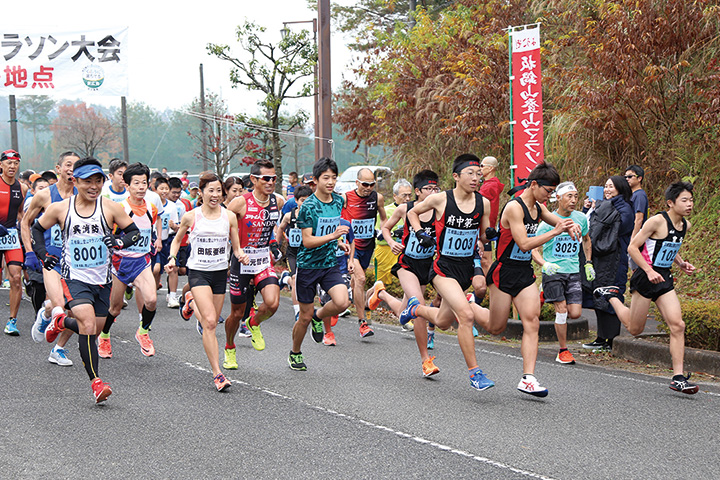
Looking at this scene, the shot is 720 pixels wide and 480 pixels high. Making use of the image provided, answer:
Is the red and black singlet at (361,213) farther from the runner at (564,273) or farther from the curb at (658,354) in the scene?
the curb at (658,354)

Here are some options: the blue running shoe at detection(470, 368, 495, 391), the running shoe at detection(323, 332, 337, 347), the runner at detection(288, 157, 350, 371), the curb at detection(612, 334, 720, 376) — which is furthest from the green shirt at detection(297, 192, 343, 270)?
the curb at detection(612, 334, 720, 376)

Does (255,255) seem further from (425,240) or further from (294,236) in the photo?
(294,236)

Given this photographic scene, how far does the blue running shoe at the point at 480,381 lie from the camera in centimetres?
648

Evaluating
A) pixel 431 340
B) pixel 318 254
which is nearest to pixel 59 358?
pixel 318 254

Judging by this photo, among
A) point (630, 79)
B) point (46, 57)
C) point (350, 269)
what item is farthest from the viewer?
point (46, 57)

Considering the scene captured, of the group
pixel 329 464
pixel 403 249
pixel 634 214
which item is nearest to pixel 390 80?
pixel 634 214

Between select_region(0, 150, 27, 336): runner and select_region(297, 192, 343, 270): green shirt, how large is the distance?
4.40 m

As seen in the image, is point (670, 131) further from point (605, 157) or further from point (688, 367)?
point (688, 367)

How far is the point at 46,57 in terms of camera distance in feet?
63.0

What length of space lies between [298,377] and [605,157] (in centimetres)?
1098

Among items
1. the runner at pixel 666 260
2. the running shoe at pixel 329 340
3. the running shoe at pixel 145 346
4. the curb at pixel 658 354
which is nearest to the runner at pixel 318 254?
the running shoe at pixel 329 340

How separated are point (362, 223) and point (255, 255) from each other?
7.84ft

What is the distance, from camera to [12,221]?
9.97 m

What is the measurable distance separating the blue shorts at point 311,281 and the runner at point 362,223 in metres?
2.20
